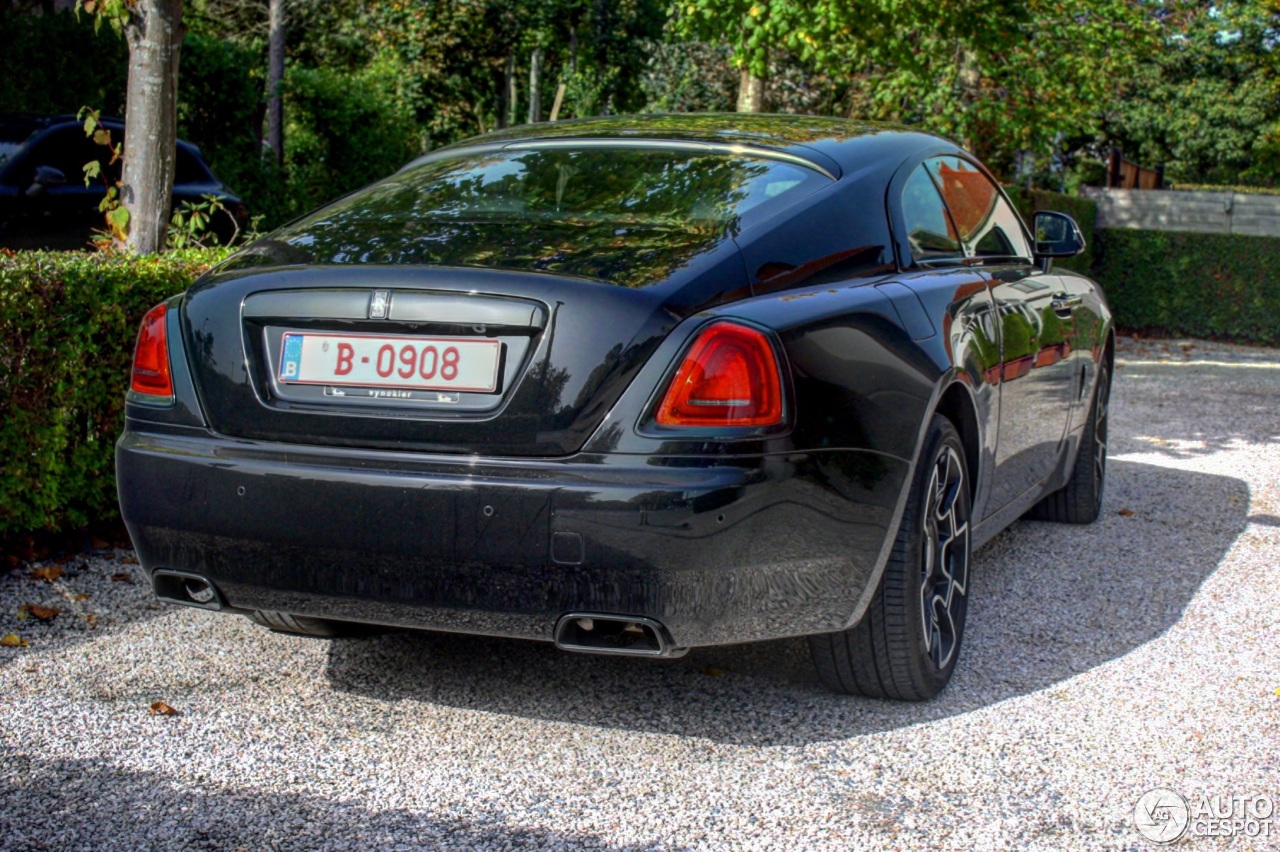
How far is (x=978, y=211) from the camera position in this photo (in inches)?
194

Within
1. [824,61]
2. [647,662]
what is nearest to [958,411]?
[647,662]

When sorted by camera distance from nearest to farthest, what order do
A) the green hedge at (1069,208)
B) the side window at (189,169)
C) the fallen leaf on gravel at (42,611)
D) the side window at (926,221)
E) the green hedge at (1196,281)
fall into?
the side window at (926,221)
the fallen leaf on gravel at (42,611)
the side window at (189,169)
the green hedge at (1069,208)
the green hedge at (1196,281)

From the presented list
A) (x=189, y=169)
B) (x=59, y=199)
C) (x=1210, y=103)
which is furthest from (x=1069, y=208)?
(x=1210, y=103)

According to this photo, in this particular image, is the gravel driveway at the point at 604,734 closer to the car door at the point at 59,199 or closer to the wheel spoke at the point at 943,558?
the wheel spoke at the point at 943,558

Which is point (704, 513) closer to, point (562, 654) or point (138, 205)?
point (562, 654)

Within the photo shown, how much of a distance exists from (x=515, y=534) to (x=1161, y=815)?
1.54m

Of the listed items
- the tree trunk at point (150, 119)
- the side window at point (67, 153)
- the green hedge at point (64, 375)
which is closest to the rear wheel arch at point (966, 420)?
the green hedge at point (64, 375)

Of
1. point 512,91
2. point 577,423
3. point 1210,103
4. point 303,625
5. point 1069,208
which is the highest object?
point 1210,103

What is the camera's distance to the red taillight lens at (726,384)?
10.0ft

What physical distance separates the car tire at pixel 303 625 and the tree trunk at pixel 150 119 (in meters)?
3.12

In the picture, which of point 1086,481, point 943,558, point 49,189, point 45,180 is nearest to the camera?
point 943,558

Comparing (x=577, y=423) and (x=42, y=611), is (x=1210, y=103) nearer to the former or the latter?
(x=42, y=611)

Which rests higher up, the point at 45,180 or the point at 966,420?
the point at 45,180

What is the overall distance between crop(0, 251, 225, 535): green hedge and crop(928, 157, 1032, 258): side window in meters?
2.85
